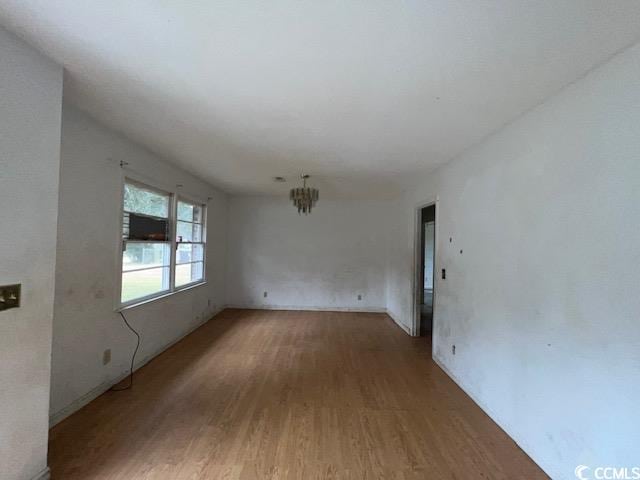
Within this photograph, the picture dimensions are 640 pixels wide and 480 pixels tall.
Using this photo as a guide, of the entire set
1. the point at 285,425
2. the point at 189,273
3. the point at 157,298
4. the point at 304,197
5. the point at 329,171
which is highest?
the point at 329,171

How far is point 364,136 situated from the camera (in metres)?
2.62

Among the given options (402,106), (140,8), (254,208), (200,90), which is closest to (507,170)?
(402,106)

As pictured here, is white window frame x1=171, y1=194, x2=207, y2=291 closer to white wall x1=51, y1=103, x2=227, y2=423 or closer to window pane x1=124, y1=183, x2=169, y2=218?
window pane x1=124, y1=183, x2=169, y2=218

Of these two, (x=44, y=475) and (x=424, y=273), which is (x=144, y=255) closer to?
(x=44, y=475)

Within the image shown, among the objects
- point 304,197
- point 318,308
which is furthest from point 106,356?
point 318,308

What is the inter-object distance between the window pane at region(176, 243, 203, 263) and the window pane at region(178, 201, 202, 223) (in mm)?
407

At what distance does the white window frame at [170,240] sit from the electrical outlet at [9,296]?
1.40 metres

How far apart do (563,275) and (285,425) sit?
2.17 metres

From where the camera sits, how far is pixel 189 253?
4664 millimetres

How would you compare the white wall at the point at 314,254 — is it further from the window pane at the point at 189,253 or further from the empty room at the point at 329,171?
the empty room at the point at 329,171

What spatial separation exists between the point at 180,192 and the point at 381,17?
3575 millimetres

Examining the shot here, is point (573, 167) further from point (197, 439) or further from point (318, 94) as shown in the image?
point (197, 439)

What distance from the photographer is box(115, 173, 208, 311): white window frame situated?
2.85m

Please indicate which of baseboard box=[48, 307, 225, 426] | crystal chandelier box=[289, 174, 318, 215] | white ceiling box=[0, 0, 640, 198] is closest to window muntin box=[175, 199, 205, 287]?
baseboard box=[48, 307, 225, 426]
